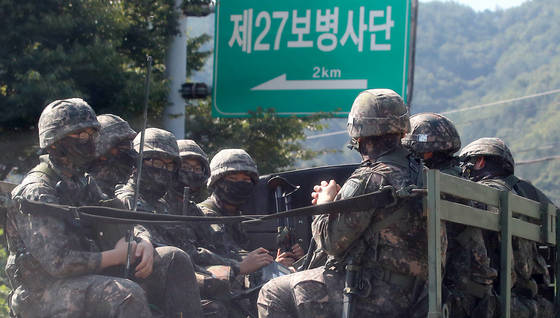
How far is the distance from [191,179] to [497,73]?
7229cm

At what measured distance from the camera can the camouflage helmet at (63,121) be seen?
571cm

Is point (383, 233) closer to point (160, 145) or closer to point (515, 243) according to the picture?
point (515, 243)

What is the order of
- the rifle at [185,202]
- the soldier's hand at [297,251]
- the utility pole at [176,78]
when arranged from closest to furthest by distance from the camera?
1. the rifle at [185,202]
2. the soldier's hand at [297,251]
3. the utility pole at [176,78]

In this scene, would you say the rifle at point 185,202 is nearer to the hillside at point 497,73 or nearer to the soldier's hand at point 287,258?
the soldier's hand at point 287,258

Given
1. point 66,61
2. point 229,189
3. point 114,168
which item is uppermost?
point 66,61

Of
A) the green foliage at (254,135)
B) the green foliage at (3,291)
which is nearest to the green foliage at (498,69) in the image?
the green foliage at (254,135)

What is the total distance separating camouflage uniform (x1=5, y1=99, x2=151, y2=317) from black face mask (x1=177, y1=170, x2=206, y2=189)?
7.43 ft

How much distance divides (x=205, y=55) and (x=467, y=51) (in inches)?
2896

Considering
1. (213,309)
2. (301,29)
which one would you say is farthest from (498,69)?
(213,309)

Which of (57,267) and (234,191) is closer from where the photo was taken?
(57,267)

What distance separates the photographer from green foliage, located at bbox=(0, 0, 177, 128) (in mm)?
10961

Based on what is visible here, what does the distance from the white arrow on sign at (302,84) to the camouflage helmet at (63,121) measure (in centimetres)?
542

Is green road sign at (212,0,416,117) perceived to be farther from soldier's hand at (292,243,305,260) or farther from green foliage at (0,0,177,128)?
soldier's hand at (292,243,305,260)

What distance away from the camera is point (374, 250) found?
5281 millimetres
